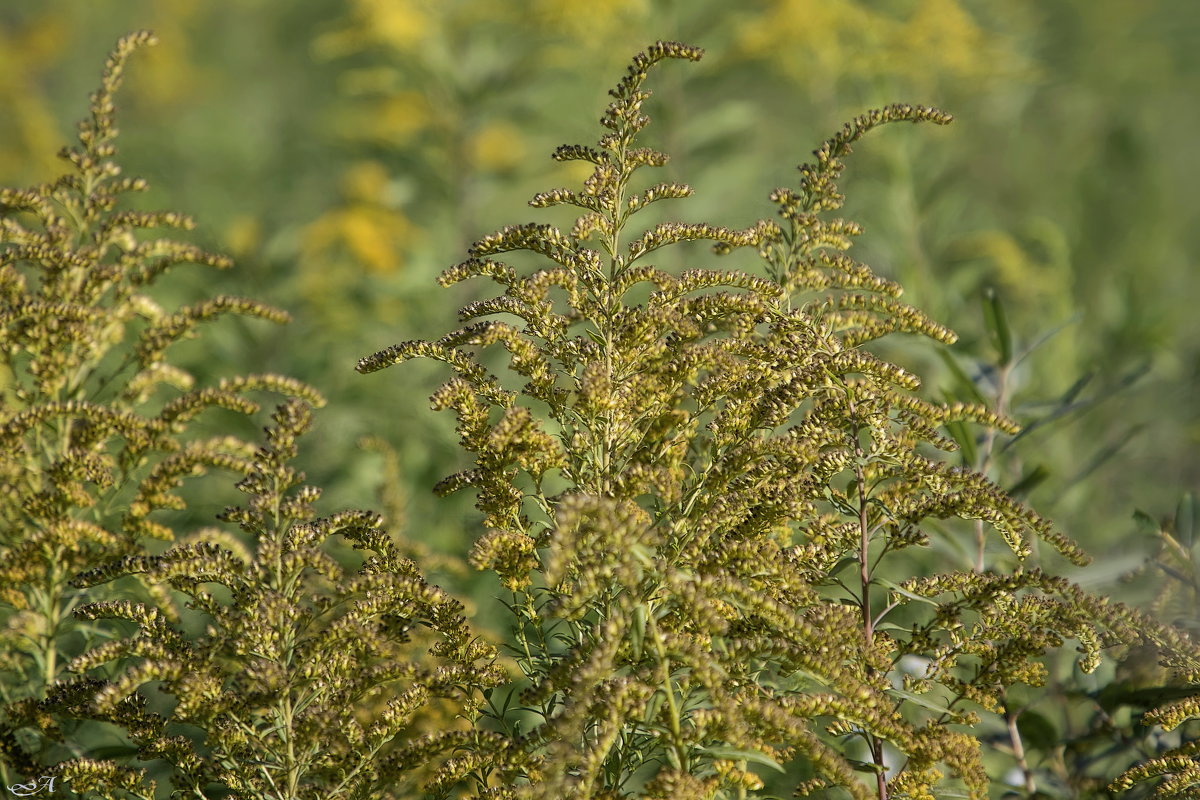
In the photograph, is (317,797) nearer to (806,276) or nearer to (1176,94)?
(806,276)

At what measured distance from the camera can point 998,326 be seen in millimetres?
2127

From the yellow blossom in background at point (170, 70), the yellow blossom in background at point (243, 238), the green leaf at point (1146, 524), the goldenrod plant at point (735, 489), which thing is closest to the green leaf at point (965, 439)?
the green leaf at point (1146, 524)

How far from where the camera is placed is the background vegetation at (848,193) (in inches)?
139

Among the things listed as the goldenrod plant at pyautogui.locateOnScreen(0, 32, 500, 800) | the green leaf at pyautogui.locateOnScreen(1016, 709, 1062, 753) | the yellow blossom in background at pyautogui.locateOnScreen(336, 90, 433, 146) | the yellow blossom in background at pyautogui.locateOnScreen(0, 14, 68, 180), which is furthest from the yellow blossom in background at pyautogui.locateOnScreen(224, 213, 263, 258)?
the green leaf at pyautogui.locateOnScreen(1016, 709, 1062, 753)

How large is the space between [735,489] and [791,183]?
11.2 feet

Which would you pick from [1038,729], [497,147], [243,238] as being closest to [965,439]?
[1038,729]

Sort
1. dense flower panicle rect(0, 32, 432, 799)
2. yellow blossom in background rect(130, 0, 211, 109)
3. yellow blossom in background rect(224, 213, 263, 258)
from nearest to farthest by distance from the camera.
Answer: dense flower panicle rect(0, 32, 432, 799)
yellow blossom in background rect(224, 213, 263, 258)
yellow blossom in background rect(130, 0, 211, 109)

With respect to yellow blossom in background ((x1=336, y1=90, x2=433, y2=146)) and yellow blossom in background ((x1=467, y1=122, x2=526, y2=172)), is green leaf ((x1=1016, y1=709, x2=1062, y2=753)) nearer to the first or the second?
yellow blossom in background ((x1=467, y1=122, x2=526, y2=172))

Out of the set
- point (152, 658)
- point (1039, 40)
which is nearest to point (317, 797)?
point (152, 658)

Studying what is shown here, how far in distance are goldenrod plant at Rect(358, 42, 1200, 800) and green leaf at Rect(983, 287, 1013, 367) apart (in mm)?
656

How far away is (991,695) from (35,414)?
4.77 ft

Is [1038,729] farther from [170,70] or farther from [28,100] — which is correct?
[170,70]

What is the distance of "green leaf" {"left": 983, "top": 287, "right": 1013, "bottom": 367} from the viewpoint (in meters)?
2.12

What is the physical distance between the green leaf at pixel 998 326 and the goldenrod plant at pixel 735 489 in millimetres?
656
